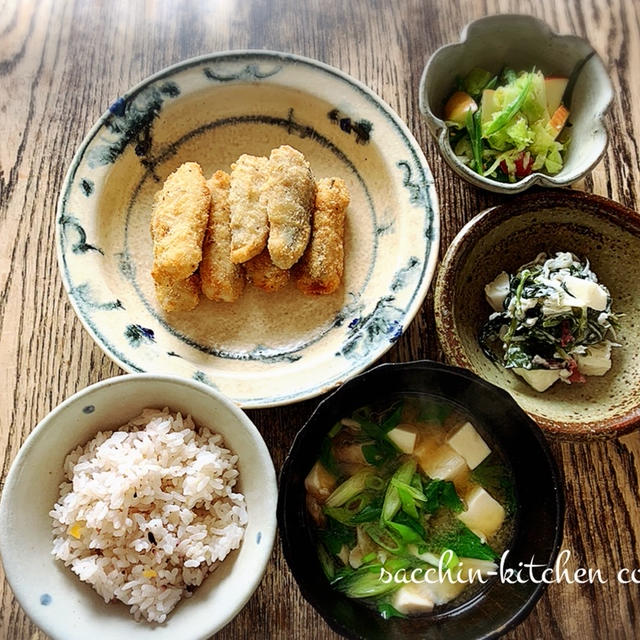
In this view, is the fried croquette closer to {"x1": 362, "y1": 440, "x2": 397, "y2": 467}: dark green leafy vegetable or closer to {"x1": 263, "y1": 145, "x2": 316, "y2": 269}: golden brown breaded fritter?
{"x1": 263, "y1": 145, "x2": 316, "y2": 269}: golden brown breaded fritter

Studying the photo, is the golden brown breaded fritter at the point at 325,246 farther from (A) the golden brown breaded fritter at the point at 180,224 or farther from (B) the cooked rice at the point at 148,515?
(B) the cooked rice at the point at 148,515

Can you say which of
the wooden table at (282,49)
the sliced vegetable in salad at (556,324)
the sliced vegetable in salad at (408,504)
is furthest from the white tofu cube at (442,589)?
the sliced vegetable in salad at (556,324)

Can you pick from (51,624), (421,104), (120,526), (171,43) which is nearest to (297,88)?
(421,104)

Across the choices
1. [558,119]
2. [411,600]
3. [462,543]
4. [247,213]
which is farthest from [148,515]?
[558,119]

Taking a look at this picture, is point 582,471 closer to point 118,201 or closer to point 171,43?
point 118,201

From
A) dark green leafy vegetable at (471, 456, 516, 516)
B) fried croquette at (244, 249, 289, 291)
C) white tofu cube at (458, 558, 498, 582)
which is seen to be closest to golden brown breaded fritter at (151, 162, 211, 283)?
fried croquette at (244, 249, 289, 291)
